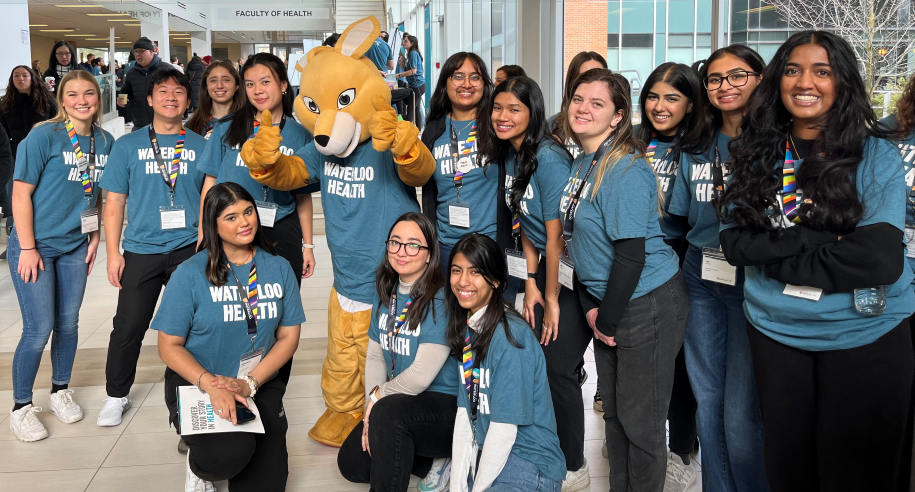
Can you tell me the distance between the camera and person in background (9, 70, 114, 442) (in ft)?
9.81

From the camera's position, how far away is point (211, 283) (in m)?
2.38

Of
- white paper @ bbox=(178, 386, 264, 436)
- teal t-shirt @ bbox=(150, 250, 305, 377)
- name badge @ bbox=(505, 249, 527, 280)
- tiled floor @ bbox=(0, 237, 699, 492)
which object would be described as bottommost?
tiled floor @ bbox=(0, 237, 699, 492)

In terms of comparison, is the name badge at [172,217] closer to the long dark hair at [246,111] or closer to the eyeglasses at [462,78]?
the long dark hair at [246,111]

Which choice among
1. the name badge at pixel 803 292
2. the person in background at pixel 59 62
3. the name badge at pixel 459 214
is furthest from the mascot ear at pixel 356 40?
the person in background at pixel 59 62

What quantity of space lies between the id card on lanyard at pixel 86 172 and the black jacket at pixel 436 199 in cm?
145

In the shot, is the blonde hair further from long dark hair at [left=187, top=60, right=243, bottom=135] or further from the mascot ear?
long dark hair at [left=187, top=60, right=243, bottom=135]

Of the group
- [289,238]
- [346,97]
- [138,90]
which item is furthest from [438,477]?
[138,90]

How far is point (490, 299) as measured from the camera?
221 centimetres

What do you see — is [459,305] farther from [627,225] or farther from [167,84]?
[167,84]

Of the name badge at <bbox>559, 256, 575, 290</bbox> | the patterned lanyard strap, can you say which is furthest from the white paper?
the patterned lanyard strap

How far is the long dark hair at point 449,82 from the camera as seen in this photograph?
9.05ft

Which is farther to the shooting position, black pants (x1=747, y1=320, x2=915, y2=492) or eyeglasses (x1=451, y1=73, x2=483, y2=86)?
eyeglasses (x1=451, y1=73, x2=483, y2=86)

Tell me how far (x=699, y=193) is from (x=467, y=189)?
87 cm

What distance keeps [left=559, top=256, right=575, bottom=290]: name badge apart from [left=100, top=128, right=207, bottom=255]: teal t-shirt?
1662mm
